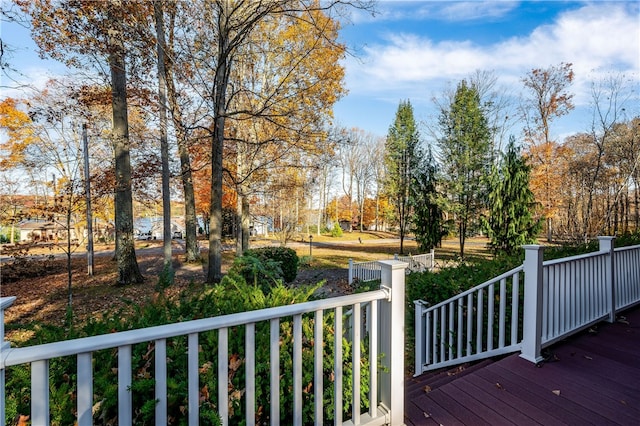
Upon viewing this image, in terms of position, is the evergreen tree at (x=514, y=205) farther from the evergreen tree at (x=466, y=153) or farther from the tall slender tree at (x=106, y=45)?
the tall slender tree at (x=106, y=45)

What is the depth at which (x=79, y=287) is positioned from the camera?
7.54 metres

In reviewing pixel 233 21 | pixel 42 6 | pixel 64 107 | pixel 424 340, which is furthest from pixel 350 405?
pixel 64 107

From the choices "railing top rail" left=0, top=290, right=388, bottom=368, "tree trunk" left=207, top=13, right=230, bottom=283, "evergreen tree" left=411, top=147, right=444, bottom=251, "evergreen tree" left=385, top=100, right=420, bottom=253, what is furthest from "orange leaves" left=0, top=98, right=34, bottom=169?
"evergreen tree" left=385, top=100, right=420, bottom=253

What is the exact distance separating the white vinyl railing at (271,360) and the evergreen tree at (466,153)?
14.3 m

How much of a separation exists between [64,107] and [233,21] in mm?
6229

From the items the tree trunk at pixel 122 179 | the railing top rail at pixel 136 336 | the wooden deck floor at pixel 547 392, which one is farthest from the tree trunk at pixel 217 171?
the railing top rail at pixel 136 336

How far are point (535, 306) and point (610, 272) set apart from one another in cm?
181

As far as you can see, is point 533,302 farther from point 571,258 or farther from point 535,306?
point 571,258

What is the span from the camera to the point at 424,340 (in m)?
4.25

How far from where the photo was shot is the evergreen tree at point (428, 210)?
15.2 meters

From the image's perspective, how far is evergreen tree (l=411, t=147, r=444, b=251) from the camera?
15.2 m

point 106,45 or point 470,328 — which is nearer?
point 470,328

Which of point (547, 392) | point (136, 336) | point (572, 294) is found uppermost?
point (136, 336)

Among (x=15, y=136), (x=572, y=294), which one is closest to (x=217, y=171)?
(x=572, y=294)
